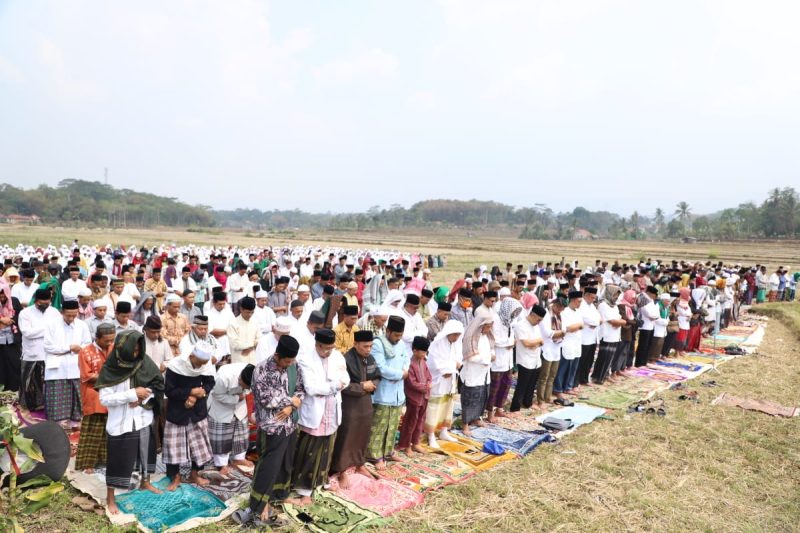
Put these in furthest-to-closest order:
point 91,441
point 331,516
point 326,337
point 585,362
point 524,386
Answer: point 585,362 < point 524,386 < point 91,441 < point 331,516 < point 326,337

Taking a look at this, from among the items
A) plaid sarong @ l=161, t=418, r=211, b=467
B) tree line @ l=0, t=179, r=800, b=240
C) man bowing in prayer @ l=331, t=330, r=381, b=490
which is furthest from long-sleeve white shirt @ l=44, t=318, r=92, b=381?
tree line @ l=0, t=179, r=800, b=240

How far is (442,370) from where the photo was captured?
558cm

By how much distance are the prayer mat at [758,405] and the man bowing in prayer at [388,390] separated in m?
5.08

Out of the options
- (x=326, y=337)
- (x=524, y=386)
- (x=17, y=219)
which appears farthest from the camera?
(x=17, y=219)

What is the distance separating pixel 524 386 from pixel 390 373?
2.68 metres

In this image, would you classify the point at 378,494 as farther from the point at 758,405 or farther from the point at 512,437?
the point at 758,405

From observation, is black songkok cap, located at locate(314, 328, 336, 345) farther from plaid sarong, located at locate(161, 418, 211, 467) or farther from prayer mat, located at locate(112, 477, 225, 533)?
prayer mat, located at locate(112, 477, 225, 533)

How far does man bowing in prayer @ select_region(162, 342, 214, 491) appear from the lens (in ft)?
14.4

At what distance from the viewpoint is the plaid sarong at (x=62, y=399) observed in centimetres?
568

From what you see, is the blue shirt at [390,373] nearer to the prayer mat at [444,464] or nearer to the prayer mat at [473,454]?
the prayer mat at [444,464]

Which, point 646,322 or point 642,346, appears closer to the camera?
point 646,322

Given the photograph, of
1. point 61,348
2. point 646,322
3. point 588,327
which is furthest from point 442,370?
point 646,322

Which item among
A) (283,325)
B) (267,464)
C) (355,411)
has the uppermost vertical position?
(283,325)

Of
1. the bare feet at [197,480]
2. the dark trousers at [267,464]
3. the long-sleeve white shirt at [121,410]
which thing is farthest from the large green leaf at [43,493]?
the dark trousers at [267,464]
